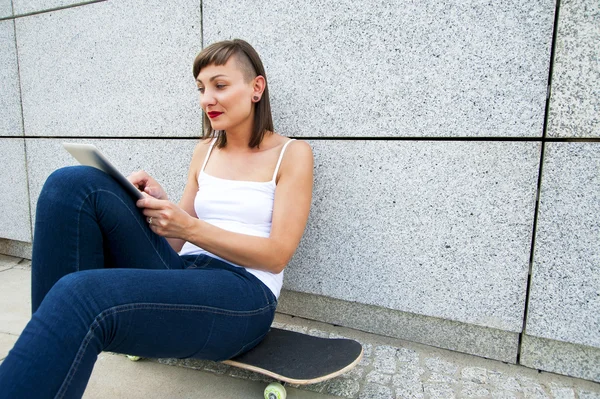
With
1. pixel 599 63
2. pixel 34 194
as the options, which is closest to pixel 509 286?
pixel 599 63

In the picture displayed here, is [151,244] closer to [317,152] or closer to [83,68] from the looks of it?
[317,152]

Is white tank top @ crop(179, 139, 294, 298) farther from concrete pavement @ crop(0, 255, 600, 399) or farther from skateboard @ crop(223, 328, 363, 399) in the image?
concrete pavement @ crop(0, 255, 600, 399)

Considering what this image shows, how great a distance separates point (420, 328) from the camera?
2.08m

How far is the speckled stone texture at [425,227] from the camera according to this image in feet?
5.88


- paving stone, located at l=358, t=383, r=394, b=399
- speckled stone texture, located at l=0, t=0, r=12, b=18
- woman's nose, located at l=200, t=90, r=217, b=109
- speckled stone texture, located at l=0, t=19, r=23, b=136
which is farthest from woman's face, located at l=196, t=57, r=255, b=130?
speckled stone texture, located at l=0, t=0, r=12, b=18

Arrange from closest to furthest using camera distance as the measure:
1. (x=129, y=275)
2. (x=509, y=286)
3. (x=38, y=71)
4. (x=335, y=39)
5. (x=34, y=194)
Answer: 1. (x=129, y=275)
2. (x=509, y=286)
3. (x=335, y=39)
4. (x=38, y=71)
5. (x=34, y=194)

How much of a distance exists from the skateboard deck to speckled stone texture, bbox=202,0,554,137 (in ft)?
3.75

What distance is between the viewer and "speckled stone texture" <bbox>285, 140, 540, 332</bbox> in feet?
5.88

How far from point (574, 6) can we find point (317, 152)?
54.3 inches

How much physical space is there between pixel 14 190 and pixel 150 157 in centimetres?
165

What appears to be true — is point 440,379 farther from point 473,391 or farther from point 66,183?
point 66,183

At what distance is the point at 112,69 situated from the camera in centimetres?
269

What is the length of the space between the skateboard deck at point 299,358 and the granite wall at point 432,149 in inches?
19.4

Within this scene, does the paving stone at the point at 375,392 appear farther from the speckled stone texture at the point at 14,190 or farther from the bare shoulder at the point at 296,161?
the speckled stone texture at the point at 14,190
